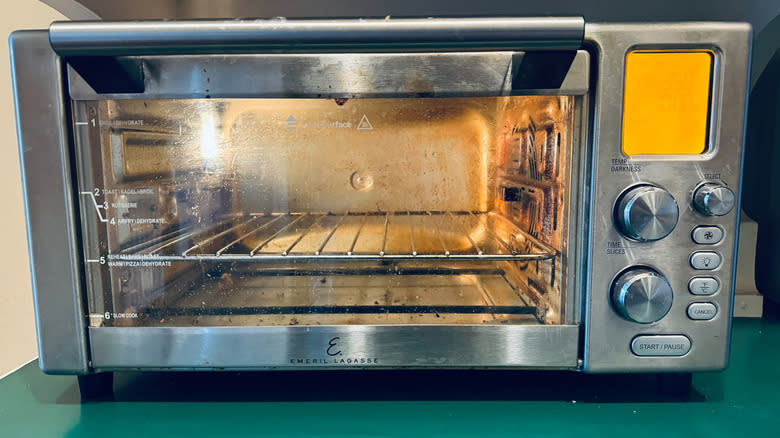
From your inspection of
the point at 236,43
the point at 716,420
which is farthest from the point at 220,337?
the point at 716,420

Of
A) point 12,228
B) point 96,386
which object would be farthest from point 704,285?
point 12,228

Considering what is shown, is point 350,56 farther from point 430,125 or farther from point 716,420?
point 716,420

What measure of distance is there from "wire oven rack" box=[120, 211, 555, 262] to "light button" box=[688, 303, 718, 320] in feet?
0.52

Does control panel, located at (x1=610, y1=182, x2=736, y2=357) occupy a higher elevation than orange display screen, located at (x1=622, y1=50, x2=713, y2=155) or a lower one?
lower

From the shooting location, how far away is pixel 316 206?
60cm

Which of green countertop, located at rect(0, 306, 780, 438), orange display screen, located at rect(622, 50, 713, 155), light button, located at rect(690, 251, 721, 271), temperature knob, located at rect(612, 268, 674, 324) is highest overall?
orange display screen, located at rect(622, 50, 713, 155)

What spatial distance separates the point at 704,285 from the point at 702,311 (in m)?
0.03

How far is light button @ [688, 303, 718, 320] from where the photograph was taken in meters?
0.51

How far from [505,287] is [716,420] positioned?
270 millimetres

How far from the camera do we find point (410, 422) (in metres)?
0.52

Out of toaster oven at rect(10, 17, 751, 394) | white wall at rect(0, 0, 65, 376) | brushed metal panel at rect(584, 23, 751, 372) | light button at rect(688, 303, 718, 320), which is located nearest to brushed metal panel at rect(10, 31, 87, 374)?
toaster oven at rect(10, 17, 751, 394)

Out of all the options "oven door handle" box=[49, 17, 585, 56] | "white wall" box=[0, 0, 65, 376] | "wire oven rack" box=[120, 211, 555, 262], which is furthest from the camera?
"white wall" box=[0, 0, 65, 376]

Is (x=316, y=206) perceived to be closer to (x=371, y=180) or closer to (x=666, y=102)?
(x=371, y=180)

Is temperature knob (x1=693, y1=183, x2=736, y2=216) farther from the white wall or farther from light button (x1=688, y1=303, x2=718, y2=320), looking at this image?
the white wall
